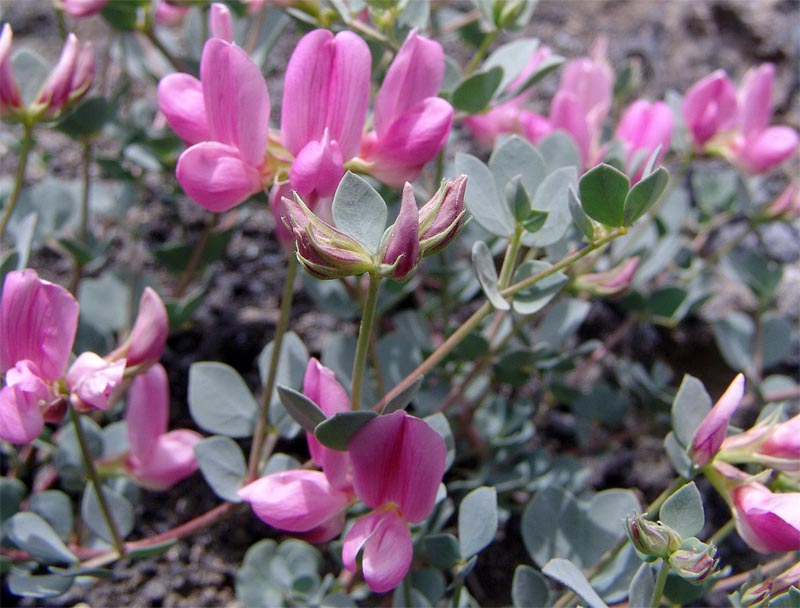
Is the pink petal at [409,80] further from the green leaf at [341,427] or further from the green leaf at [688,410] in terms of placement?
the green leaf at [688,410]

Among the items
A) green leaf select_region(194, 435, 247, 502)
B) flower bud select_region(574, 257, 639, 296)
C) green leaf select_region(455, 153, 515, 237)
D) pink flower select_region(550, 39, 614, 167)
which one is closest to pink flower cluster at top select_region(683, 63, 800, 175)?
pink flower select_region(550, 39, 614, 167)

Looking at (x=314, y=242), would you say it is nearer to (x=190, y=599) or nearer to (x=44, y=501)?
(x=44, y=501)

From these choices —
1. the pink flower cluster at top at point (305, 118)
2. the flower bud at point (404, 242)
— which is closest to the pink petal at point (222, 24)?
the pink flower cluster at top at point (305, 118)

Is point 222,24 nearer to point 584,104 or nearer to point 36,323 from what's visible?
point 36,323

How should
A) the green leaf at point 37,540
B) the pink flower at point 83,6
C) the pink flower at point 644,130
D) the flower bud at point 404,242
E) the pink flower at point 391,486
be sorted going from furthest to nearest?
1. the pink flower at point 644,130
2. the pink flower at point 83,6
3. the green leaf at point 37,540
4. the pink flower at point 391,486
5. the flower bud at point 404,242

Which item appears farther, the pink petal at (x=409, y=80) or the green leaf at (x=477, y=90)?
the green leaf at (x=477, y=90)

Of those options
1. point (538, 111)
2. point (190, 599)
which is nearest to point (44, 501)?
point (190, 599)
